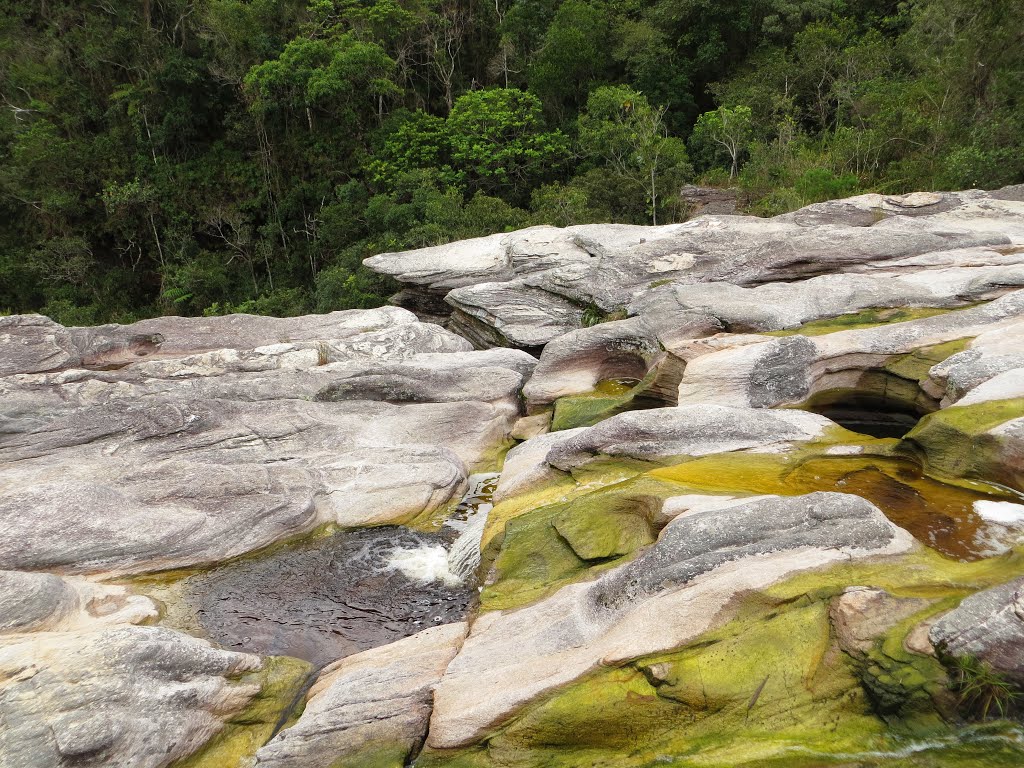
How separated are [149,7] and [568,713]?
37.4 metres

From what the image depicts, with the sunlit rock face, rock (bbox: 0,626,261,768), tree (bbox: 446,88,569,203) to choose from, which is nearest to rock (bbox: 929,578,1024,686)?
the sunlit rock face

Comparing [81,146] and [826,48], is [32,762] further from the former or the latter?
[81,146]

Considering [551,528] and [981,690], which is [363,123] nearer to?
[551,528]

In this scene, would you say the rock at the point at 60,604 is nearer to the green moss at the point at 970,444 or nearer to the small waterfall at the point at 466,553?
the small waterfall at the point at 466,553

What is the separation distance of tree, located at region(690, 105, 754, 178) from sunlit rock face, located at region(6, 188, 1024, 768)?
438 inches

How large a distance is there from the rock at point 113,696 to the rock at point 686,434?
14.8 ft

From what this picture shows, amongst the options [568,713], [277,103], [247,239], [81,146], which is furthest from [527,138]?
[568,713]

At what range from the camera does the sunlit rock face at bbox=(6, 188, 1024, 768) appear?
465cm

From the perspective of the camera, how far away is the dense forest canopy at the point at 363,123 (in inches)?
985

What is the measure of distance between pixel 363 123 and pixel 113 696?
95.5 feet

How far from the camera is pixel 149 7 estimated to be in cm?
3155

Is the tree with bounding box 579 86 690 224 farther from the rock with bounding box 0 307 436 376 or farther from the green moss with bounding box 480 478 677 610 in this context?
the green moss with bounding box 480 478 677 610

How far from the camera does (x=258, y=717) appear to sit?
6.08 meters

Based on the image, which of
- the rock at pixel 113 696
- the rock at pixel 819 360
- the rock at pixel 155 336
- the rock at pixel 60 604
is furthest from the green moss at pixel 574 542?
the rock at pixel 155 336
